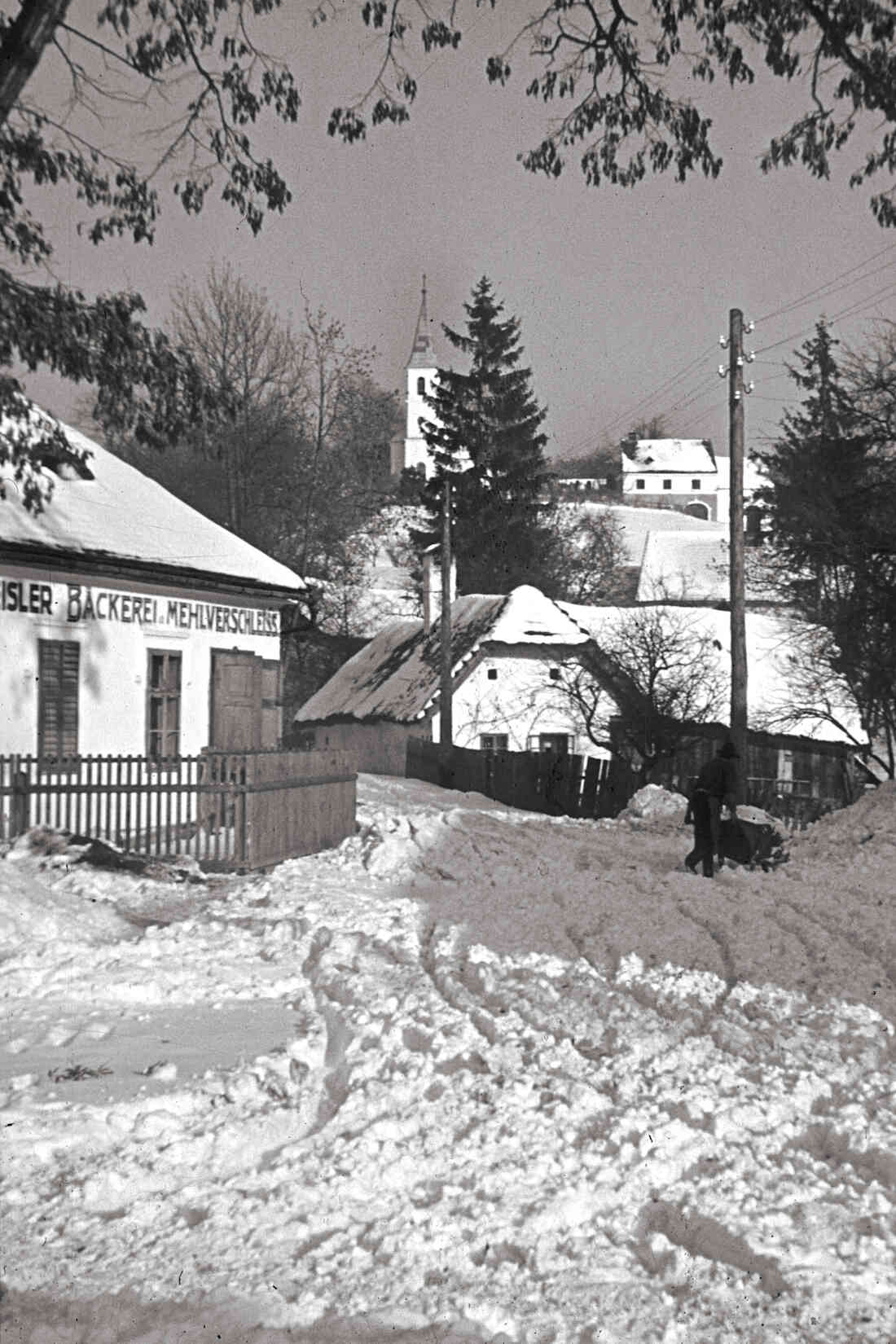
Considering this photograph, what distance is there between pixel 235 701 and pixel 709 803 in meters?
9.08

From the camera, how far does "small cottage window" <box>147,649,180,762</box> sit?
19.8 m

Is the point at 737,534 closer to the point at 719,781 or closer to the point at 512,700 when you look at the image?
the point at 719,781

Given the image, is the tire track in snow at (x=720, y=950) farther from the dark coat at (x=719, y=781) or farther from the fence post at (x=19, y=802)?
the fence post at (x=19, y=802)

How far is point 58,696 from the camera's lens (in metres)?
18.1

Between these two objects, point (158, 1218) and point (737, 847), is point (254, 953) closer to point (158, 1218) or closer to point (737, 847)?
point (158, 1218)

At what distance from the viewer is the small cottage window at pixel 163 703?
779 inches

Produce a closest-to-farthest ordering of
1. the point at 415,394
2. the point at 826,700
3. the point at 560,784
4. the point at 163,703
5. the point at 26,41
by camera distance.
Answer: the point at 26,41
the point at 163,703
the point at 560,784
the point at 826,700
the point at 415,394

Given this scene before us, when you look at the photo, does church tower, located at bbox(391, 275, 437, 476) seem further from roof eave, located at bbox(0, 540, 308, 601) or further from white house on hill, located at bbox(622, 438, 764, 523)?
roof eave, located at bbox(0, 540, 308, 601)

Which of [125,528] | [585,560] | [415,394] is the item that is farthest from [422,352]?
[125,528]

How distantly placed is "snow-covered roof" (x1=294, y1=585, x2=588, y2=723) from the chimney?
0.57 m

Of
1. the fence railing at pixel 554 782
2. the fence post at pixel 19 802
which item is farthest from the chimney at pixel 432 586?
the fence post at pixel 19 802

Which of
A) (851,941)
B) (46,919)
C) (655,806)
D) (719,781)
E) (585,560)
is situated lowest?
(655,806)

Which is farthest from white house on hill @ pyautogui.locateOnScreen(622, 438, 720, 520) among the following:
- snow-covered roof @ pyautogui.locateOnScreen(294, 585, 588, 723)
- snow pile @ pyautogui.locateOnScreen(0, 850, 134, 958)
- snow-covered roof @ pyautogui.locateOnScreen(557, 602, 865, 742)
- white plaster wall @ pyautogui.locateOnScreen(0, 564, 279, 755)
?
snow pile @ pyautogui.locateOnScreen(0, 850, 134, 958)

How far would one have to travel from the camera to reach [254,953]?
9.34 meters
